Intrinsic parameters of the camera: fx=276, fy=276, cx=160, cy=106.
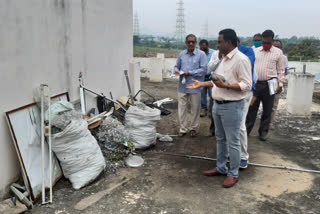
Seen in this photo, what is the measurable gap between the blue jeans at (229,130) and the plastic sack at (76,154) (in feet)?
5.33

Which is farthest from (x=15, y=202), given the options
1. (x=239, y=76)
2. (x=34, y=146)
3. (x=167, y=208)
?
(x=239, y=76)

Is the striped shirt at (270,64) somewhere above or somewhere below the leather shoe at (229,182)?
above

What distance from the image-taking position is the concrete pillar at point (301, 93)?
22.7ft

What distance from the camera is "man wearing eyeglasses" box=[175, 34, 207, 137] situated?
5.15 meters

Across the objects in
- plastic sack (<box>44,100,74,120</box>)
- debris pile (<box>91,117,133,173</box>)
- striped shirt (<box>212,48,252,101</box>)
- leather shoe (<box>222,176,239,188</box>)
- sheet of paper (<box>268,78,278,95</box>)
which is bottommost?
leather shoe (<box>222,176,239,188</box>)

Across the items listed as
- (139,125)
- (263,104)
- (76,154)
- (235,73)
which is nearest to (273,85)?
(263,104)

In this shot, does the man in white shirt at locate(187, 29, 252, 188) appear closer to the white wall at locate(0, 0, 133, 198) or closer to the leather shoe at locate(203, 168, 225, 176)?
the leather shoe at locate(203, 168, 225, 176)

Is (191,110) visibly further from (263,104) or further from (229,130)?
(229,130)

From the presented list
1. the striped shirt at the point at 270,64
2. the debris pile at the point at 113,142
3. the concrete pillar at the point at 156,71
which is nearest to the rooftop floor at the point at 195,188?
the debris pile at the point at 113,142

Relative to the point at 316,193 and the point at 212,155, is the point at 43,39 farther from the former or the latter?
the point at 316,193

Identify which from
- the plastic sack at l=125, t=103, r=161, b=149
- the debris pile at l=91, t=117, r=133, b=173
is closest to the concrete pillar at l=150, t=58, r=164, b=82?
the plastic sack at l=125, t=103, r=161, b=149

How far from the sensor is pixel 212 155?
14.8 ft

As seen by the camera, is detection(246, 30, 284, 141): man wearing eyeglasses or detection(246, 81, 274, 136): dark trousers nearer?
detection(246, 30, 284, 141): man wearing eyeglasses

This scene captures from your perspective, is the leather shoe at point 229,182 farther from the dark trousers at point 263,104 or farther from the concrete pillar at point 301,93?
the concrete pillar at point 301,93
